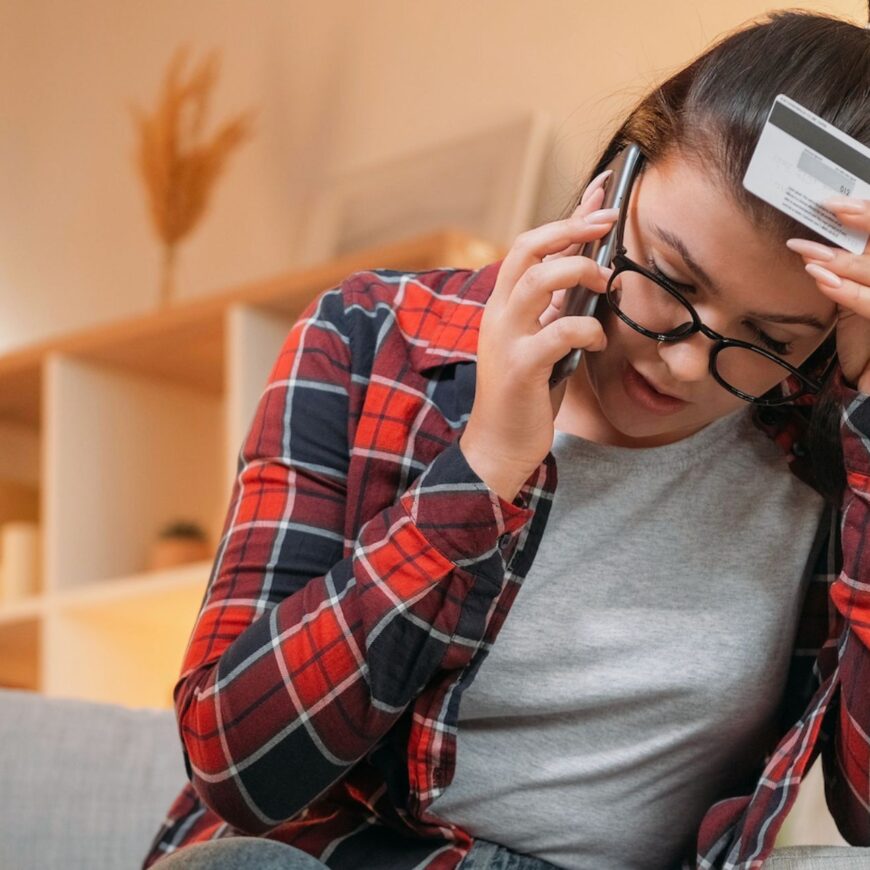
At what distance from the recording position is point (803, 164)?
826 mm

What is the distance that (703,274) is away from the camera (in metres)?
0.88

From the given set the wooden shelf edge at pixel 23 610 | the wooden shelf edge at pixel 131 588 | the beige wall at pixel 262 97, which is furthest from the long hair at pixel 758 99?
the wooden shelf edge at pixel 23 610

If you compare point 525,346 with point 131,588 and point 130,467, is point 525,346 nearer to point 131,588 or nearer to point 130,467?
point 131,588

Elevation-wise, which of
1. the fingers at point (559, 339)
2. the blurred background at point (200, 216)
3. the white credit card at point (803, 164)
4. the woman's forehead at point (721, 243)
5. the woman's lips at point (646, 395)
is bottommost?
the blurred background at point (200, 216)

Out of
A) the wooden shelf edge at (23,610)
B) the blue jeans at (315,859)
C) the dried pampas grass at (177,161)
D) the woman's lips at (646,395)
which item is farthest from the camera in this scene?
the dried pampas grass at (177,161)

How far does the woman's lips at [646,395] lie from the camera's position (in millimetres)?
946

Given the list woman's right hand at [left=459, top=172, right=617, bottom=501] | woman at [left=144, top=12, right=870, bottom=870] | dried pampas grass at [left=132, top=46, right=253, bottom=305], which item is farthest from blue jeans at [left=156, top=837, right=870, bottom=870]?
dried pampas grass at [left=132, top=46, right=253, bottom=305]

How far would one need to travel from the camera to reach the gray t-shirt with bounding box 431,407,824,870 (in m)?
1.00

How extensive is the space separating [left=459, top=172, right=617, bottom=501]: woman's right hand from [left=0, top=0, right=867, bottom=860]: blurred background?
3.64ft

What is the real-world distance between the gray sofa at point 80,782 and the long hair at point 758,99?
717mm

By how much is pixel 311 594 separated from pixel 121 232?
2334 millimetres

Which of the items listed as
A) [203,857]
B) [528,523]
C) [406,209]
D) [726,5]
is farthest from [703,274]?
[406,209]

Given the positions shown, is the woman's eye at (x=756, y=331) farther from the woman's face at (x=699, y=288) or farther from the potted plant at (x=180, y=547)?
the potted plant at (x=180, y=547)

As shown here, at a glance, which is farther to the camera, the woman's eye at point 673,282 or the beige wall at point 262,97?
the beige wall at point 262,97
